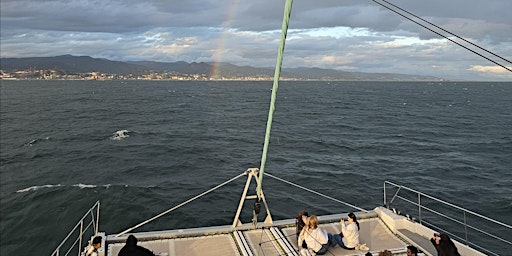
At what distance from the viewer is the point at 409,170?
33.8 m

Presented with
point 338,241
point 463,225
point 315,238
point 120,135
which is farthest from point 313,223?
point 120,135

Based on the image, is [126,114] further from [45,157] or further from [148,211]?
[148,211]

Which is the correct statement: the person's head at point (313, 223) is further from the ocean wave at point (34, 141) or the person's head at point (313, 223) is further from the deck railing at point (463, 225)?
the ocean wave at point (34, 141)

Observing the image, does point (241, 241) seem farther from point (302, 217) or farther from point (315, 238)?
point (315, 238)

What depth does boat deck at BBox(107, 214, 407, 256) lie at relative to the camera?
10.0m

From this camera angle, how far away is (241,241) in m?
10.3

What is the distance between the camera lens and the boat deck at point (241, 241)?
10.0 meters

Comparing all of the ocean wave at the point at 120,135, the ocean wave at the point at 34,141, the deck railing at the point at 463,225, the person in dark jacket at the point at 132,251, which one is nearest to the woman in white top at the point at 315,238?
the person in dark jacket at the point at 132,251

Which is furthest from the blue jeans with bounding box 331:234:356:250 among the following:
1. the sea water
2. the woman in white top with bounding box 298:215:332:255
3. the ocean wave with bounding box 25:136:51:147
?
the ocean wave with bounding box 25:136:51:147

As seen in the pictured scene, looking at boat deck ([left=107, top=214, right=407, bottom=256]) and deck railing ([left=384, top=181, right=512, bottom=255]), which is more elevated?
boat deck ([left=107, top=214, right=407, bottom=256])

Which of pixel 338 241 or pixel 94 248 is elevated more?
pixel 94 248

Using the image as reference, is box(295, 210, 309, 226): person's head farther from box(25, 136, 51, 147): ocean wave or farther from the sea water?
box(25, 136, 51, 147): ocean wave

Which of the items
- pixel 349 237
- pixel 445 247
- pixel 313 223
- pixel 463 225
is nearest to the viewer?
pixel 445 247

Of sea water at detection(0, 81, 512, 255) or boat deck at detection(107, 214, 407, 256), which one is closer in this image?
boat deck at detection(107, 214, 407, 256)
